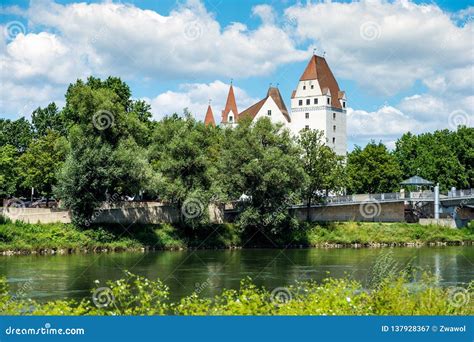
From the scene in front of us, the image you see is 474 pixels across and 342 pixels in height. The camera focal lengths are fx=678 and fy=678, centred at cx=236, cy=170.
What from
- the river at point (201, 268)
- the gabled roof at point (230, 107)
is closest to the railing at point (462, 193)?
the river at point (201, 268)

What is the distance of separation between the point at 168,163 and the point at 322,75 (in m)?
56.1

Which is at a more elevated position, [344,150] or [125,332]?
[344,150]

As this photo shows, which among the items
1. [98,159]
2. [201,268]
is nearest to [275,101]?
[98,159]

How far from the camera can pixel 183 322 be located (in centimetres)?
962

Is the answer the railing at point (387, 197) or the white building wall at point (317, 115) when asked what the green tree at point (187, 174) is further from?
the white building wall at point (317, 115)

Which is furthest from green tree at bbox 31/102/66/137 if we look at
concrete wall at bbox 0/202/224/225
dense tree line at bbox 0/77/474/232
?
concrete wall at bbox 0/202/224/225

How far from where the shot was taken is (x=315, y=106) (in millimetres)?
99938

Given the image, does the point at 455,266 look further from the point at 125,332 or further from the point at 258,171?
the point at 125,332

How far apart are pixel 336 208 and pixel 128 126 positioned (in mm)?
24819

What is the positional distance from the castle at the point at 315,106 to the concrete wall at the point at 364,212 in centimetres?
3287

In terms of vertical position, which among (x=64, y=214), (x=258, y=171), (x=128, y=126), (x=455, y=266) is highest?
(x=128, y=126)

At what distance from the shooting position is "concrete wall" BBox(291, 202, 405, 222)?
210 feet

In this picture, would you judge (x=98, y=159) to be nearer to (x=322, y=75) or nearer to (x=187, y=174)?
(x=187, y=174)

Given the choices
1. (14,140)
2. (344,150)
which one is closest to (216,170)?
(14,140)
